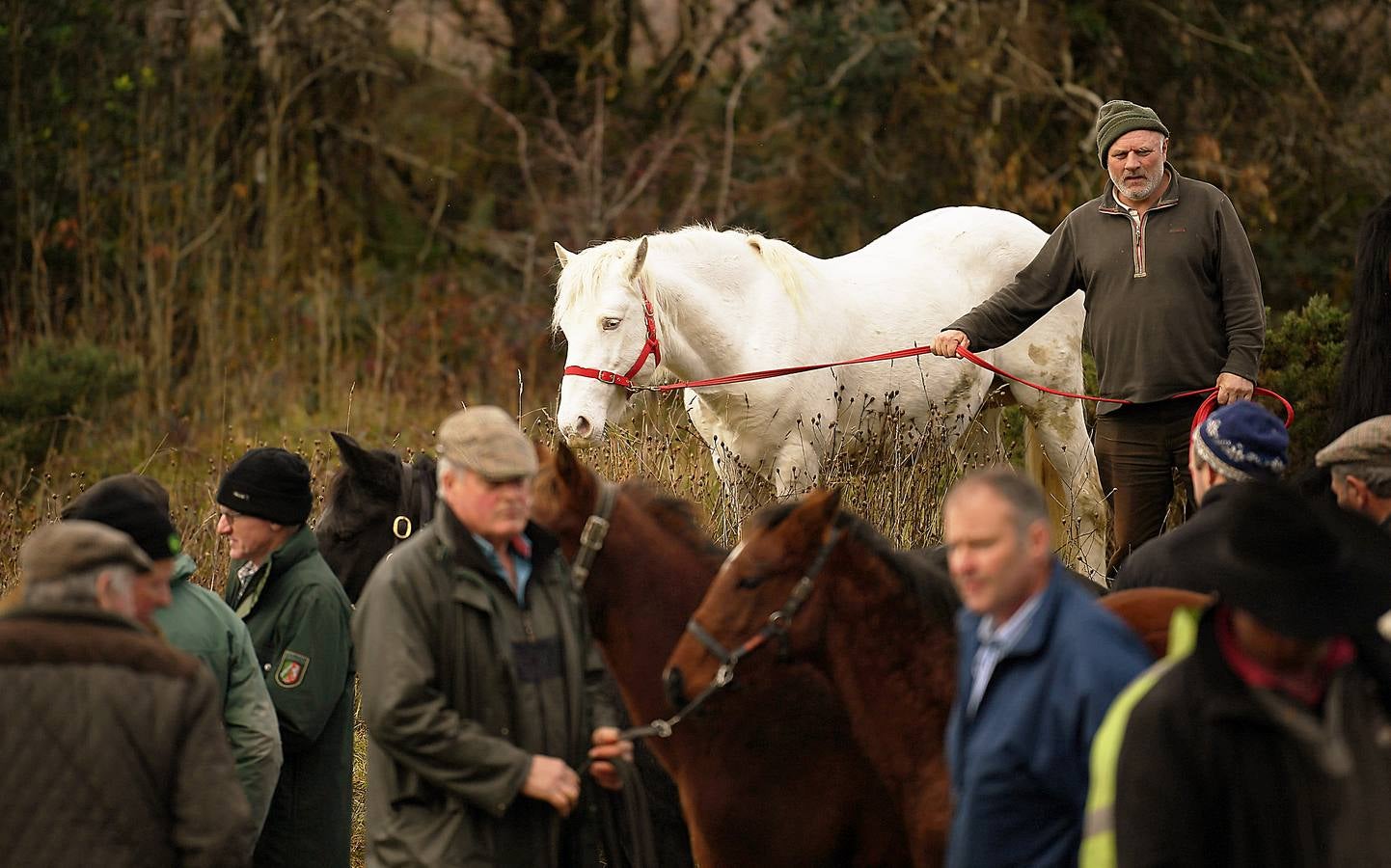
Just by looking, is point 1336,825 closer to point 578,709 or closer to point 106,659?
point 578,709

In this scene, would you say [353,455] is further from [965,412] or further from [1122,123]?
[965,412]

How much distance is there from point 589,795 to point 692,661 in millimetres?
503

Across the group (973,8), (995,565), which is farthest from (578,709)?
(973,8)

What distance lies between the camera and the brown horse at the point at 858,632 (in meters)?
4.14

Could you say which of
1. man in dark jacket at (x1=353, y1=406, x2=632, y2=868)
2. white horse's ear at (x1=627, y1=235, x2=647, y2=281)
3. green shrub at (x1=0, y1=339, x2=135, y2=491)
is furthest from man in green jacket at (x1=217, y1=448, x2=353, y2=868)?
green shrub at (x1=0, y1=339, x2=135, y2=491)

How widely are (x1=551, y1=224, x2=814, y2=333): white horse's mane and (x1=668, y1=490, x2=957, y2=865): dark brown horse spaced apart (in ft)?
11.9

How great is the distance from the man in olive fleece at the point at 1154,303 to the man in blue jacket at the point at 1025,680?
3.59 metres

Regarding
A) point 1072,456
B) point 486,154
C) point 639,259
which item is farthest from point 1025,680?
point 486,154

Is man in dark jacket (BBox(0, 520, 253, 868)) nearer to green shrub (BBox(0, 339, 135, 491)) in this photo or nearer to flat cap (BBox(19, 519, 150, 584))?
flat cap (BBox(19, 519, 150, 584))

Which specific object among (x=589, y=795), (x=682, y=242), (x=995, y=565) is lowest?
(x=589, y=795)

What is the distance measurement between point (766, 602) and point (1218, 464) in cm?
135

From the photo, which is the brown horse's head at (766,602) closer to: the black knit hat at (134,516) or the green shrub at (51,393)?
the black knit hat at (134,516)

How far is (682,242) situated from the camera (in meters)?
8.23

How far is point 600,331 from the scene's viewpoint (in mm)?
7633
